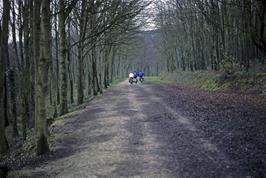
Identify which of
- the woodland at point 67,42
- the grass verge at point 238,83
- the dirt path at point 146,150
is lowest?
the dirt path at point 146,150

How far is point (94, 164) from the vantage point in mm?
9258

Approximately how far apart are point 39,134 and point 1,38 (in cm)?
537

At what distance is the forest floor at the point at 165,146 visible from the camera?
27.0 feet

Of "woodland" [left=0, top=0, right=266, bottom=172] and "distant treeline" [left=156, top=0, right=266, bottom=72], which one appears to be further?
"distant treeline" [left=156, top=0, right=266, bottom=72]

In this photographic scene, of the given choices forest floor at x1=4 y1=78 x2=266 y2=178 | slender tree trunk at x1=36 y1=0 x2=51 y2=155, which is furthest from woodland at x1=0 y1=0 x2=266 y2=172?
forest floor at x1=4 y1=78 x2=266 y2=178

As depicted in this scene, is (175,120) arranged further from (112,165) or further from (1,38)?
(1,38)

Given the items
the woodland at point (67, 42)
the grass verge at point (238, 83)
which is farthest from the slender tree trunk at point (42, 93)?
the grass verge at point (238, 83)

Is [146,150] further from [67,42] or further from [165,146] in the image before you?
[67,42]

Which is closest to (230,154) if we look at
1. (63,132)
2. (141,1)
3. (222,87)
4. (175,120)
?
(175,120)

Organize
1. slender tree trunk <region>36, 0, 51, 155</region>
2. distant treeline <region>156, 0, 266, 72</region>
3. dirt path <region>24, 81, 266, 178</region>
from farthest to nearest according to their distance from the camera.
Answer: distant treeline <region>156, 0, 266, 72</region>
slender tree trunk <region>36, 0, 51, 155</region>
dirt path <region>24, 81, 266, 178</region>

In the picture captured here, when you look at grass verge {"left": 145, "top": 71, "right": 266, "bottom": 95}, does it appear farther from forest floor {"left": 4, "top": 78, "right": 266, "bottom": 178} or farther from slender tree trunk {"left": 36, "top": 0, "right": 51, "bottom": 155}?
slender tree trunk {"left": 36, "top": 0, "right": 51, "bottom": 155}

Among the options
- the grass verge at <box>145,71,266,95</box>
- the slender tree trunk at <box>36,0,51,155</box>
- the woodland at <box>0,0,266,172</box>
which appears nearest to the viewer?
the slender tree trunk at <box>36,0,51,155</box>

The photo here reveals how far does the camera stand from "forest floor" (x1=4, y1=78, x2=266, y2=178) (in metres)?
8.23

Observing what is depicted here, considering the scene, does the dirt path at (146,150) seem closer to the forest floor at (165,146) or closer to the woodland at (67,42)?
the forest floor at (165,146)
